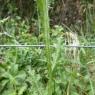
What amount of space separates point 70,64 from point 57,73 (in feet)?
0.36

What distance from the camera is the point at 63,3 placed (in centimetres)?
359

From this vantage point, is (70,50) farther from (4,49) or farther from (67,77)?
(4,49)

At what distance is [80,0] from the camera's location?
3473mm

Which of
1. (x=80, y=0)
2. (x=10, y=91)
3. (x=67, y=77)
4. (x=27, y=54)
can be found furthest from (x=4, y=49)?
(x=80, y=0)

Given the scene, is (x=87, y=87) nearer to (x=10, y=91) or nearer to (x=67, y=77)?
(x=67, y=77)

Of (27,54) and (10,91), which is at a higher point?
(27,54)

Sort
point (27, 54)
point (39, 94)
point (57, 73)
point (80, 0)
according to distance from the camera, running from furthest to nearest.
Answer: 1. point (80, 0)
2. point (27, 54)
3. point (57, 73)
4. point (39, 94)

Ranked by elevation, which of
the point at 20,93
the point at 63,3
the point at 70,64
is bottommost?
the point at 20,93

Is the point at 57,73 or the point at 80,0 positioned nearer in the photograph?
the point at 57,73

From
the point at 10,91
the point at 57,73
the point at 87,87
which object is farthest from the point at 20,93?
the point at 87,87

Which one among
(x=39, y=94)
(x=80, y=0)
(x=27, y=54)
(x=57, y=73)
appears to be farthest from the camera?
(x=80, y=0)

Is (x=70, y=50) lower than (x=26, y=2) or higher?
lower

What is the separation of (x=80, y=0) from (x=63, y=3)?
21 centimetres

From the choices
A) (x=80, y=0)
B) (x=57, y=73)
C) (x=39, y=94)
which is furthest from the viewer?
(x=80, y=0)
